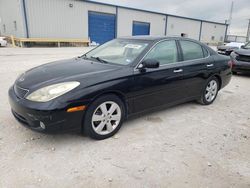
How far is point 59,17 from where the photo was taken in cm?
2067

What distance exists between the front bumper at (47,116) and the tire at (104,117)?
0.47 feet

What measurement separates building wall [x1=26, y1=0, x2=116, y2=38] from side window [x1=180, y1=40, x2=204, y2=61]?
18.5 metres

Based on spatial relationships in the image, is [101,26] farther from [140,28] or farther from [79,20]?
[140,28]

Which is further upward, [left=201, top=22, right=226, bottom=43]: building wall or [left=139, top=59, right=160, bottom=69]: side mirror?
[left=201, top=22, right=226, bottom=43]: building wall

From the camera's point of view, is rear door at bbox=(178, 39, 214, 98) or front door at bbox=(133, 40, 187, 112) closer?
front door at bbox=(133, 40, 187, 112)

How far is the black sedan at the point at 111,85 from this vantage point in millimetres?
2707

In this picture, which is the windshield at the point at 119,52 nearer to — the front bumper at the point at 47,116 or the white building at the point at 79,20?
the front bumper at the point at 47,116

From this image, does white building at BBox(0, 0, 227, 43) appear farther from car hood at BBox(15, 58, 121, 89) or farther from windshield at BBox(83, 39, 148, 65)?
car hood at BBox(15, 58, 121, 89)

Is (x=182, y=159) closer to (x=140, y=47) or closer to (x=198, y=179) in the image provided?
(x=198, y=179)

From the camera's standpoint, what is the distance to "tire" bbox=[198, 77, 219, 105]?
4.73 meters

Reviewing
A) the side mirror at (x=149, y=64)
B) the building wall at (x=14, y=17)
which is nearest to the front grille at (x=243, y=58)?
the side mirror at (x=149, y=64)

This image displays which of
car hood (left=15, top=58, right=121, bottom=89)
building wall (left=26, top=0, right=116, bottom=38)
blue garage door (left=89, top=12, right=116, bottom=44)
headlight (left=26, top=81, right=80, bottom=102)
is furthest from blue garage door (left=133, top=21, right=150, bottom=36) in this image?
headlight (left=26, top=81, right=80, bottom=102)

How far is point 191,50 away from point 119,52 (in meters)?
1.53

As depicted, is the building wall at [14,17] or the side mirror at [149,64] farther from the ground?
the building wall at [14,17]
